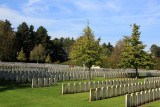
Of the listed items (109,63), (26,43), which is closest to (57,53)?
(26,43)

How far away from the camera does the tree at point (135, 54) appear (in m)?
25.1

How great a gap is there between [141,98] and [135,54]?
1652 cm

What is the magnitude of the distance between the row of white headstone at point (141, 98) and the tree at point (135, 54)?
44.2ft

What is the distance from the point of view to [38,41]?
74938mm

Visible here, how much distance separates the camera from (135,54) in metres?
25.5

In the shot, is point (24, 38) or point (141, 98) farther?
point (24, 38)

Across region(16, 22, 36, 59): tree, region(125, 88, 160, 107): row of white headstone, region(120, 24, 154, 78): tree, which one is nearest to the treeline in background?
region(16, 22, 36, 59): tree

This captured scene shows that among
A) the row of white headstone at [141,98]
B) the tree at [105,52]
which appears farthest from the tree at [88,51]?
the row of white headstone at [141,98]

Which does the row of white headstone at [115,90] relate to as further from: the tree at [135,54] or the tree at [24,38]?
the tree at [24,38]

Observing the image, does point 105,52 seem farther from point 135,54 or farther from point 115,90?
point 115,90

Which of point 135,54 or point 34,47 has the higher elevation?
point 34,47

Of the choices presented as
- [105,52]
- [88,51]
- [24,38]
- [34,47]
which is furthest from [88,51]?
[24,38]

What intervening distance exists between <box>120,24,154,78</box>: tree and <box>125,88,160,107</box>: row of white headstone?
530 inches

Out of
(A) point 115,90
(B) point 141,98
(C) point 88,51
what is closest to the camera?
(B) point 141,98
